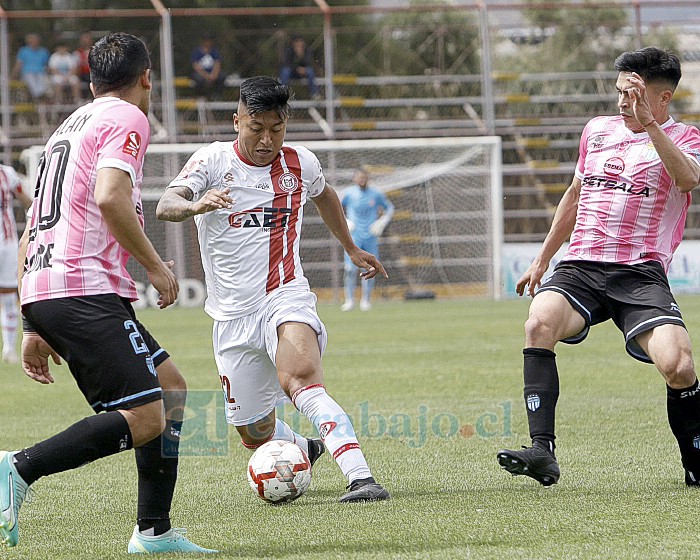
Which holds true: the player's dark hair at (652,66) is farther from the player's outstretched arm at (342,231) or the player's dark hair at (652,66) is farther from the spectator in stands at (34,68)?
the spectator in stands at (34,68)

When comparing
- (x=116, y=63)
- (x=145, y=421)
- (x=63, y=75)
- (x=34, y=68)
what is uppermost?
(x=116, y=63)

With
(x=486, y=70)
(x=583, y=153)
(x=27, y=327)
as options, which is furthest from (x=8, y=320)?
(x=486, y=70)

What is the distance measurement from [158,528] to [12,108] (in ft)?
70.1

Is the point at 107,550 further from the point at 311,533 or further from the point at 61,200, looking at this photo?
the point at 61,200

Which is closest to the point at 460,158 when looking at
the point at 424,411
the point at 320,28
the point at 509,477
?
the point at 320,28

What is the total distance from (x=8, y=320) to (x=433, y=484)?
8.40m

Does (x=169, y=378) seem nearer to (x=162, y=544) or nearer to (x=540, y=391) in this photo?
(x=162, y=544)

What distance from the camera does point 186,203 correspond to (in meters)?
5.11

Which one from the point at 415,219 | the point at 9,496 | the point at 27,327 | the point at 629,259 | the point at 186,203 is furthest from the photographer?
the point at 415,219

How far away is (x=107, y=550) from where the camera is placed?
435 cm

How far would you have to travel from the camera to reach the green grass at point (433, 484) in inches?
170

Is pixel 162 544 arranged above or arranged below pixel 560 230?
below

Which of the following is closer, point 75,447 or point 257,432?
point 75,447

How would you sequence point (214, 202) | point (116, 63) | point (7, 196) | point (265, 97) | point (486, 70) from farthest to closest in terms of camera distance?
point (486, 70), point (7, 196), point (265, 97), point (214, 202), point (116, 63)
